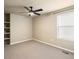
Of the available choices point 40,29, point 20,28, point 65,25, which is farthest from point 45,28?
point 20,28

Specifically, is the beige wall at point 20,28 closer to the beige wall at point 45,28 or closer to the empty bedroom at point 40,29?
the empty bedroom at point 40,29

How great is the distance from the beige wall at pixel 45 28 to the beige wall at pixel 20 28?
2.62 ft

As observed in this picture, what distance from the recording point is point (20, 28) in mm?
7160

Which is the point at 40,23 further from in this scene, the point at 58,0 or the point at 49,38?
the point at 58,0

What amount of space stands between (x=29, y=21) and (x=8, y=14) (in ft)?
7.72

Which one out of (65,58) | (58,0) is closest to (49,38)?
(65,58)

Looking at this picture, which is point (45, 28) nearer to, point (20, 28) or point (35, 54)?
point (20, 28)

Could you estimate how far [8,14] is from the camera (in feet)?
20.4

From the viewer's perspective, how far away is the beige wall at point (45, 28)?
531 cm

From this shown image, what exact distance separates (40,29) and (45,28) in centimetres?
78
